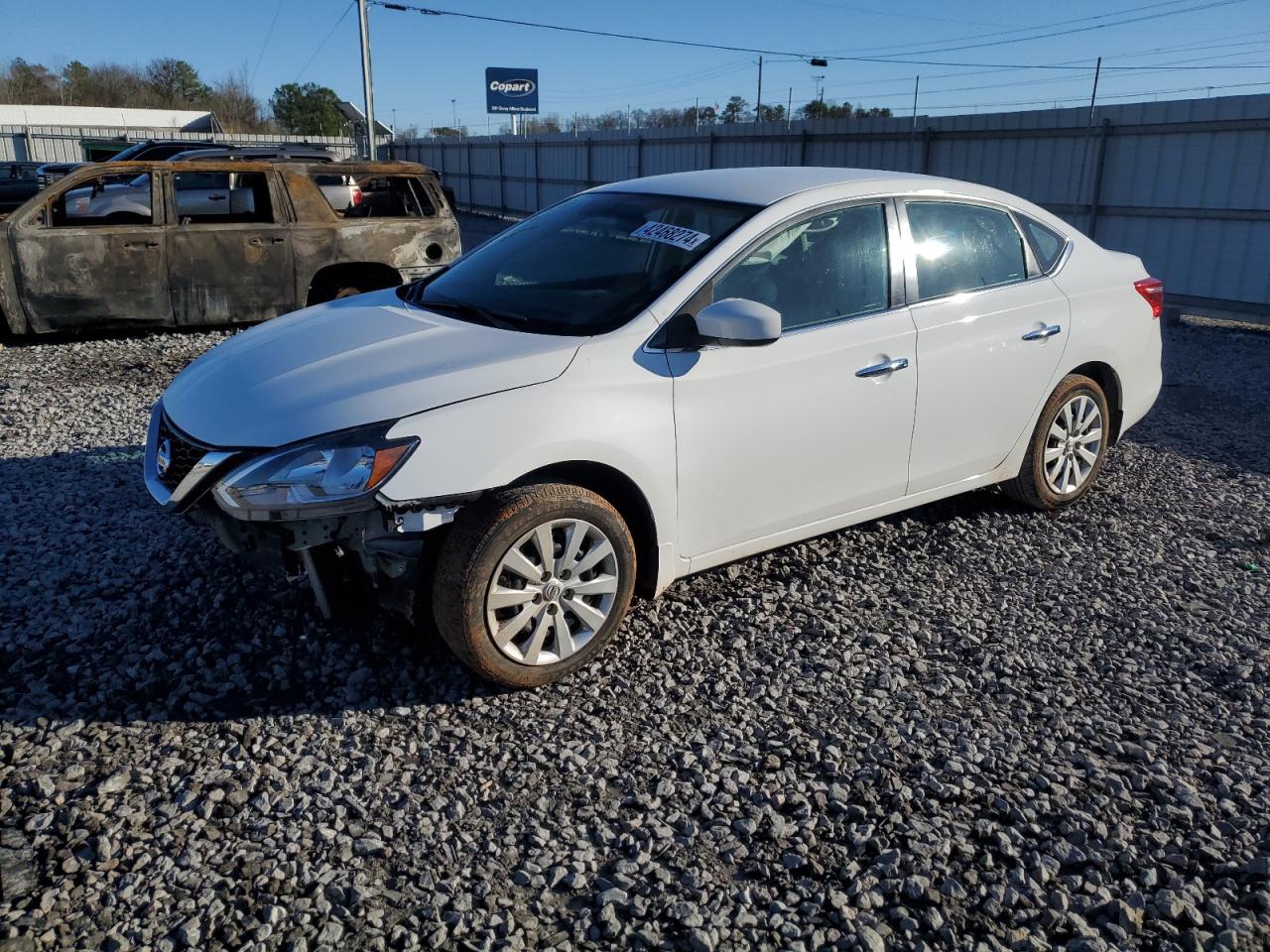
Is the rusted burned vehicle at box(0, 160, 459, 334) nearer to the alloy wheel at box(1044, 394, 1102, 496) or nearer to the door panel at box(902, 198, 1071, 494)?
the door panel at box(902, 198, 1071, 494)

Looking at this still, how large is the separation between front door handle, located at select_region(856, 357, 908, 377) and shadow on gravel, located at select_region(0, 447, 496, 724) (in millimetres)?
2001

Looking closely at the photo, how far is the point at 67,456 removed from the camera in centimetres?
597

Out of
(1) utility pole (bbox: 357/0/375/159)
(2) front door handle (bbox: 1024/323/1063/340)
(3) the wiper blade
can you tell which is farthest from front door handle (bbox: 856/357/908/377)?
(1) utility pole (bbox: 357/0/375/159)

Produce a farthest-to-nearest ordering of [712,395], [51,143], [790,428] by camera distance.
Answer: [51,143] < [790,428] < [712,395]

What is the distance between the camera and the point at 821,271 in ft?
13.9

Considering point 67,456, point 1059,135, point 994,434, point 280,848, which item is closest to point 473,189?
point 1059,135

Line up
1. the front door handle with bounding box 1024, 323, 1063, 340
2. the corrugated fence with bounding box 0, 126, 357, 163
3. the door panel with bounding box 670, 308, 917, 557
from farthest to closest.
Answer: the corrugated fence with bounding box 0, 126, 357, 163
the front door handle with bounding box 1024, 323, 1063, 340
the door panel with bounding box 670, 308, 917, 557

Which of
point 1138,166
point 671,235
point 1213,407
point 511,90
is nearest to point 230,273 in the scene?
point 671,235

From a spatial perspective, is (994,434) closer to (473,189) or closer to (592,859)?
(592,859)

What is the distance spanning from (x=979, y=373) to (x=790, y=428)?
3.98 feet

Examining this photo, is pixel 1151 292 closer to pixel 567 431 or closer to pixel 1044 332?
pixel 1044 332

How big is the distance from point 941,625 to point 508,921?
7.64 ft

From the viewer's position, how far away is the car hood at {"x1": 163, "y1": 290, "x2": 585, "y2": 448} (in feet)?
10.8

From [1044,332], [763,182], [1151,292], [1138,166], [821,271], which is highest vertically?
[1138,166]
